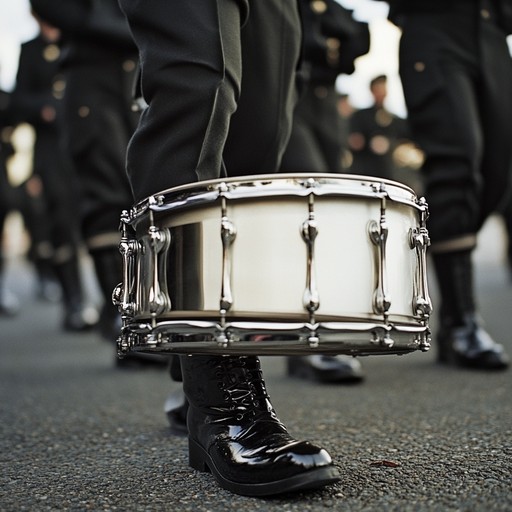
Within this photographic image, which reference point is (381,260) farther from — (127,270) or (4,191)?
(4,191)

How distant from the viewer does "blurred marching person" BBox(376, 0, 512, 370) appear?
2697 mm

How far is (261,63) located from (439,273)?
4.79 ft

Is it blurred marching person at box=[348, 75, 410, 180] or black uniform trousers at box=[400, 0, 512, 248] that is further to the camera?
blurred marching person at box=[348, 75, 410, 180]

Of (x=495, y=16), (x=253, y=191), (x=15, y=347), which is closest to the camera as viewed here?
(x=253, y=191)

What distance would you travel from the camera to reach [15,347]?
3.91 metres

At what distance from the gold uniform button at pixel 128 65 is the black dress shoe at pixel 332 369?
53.7 inches

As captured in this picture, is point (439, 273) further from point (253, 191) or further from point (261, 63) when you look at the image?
point (253, 191)

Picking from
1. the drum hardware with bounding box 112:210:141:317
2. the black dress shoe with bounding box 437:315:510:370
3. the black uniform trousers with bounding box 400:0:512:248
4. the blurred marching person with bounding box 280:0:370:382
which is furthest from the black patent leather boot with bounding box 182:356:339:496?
the blurred marching person with bounding box 280:0:370:382

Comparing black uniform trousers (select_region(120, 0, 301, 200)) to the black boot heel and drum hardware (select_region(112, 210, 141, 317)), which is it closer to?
drum hardware (select_region(112, 210, 141, 317))

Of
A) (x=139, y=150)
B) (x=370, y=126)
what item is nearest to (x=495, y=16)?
(x=139, y=150)

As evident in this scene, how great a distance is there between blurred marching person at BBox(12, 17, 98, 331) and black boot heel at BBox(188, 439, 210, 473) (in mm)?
3326

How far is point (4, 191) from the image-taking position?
584 cm

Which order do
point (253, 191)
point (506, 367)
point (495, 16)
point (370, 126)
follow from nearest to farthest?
point (253, 191) → point (506, 367) → point (495, 16) → point (370, 126)

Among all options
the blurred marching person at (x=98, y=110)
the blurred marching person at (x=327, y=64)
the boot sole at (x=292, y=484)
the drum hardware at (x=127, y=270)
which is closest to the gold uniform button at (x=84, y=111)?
the blurred marching person at (x=98, y=110)
